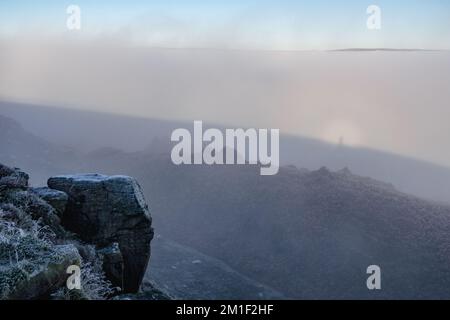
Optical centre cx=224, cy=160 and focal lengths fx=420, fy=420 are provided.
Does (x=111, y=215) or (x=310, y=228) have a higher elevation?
(x=111, y=215)

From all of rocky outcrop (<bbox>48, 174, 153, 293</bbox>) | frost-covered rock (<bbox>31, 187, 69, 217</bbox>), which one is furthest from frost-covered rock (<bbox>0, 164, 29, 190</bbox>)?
rocky outcrop (<bbox>48, 174, 153, 293</bbox>)

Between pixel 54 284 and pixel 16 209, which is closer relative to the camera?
pixel 54 284

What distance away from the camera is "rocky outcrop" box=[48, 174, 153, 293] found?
13531 millimetres

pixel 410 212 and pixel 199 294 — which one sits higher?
pixel 410 212

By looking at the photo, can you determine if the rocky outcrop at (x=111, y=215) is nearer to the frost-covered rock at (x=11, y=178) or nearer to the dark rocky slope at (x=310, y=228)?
the frost-covered rock at (x=11, y=178)

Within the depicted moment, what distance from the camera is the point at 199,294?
122 ft

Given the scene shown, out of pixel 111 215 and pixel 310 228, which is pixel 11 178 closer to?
→ pixel 111 215

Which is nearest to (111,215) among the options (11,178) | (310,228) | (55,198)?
(55,198)

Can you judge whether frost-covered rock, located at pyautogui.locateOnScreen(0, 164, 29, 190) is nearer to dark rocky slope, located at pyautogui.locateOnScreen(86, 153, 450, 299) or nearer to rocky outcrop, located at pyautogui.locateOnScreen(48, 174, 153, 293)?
rocky outcrop, located at pyautogui.locateOnScreen(48, 174, 153, 293)

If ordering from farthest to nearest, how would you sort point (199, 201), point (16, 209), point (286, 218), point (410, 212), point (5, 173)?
1. point (199, 201)
2. point (286, 218)
3. point (410, 212)
4. point (5, 173)
5. point (16, 209)

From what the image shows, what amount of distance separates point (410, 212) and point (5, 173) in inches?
2029

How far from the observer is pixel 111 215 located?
551 inches
